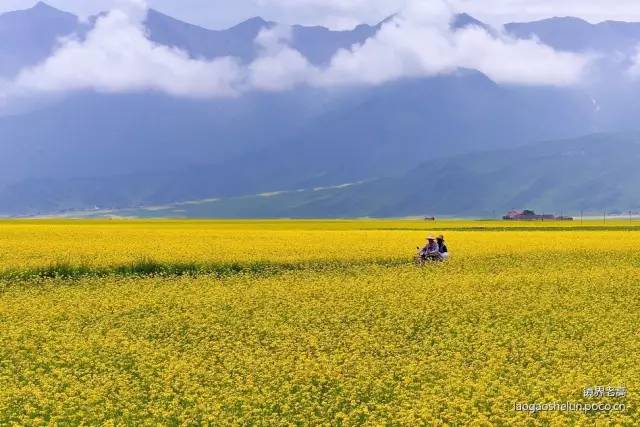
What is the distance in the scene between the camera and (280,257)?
43.8m

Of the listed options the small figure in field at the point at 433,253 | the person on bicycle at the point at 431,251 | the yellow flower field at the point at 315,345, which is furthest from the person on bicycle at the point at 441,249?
the yellow flower field at the point at 315,345

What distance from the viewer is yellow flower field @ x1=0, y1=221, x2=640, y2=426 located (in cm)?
1598

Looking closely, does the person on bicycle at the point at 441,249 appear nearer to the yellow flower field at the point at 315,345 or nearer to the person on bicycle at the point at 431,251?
the person on bicycle at the point at 431,251

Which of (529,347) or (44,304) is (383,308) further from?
(44,304)

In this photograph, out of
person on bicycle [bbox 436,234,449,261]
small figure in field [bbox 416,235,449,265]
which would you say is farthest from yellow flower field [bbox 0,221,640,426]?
person on bicycle [bbox 436,234,449,261]

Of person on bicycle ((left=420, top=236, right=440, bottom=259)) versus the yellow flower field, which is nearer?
the yellow flower field

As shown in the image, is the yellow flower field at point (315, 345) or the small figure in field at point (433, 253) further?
the small figure in field at point (433, 253)

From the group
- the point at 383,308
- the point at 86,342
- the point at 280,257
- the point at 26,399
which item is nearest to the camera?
the point at 26,399

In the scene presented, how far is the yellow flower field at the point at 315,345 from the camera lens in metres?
16.0

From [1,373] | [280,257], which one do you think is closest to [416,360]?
[1,373]

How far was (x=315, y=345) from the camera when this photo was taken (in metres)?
21.2

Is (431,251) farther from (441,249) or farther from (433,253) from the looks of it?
(441,249)

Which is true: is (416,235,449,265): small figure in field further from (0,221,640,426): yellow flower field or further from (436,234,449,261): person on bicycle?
(0,221,640,426): yellow flower field

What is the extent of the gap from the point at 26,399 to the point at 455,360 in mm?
9946
